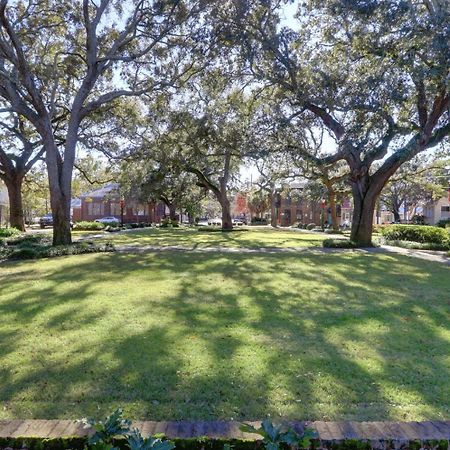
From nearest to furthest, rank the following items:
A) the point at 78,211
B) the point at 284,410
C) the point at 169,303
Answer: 1. the point at 284,410
2. the point at 169,303
3. the point at 78,211

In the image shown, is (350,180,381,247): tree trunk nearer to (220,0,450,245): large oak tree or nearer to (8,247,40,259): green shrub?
(220,0,450,245): large oak tree

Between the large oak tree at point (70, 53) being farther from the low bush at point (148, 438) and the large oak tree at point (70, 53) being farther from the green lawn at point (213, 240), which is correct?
the low bush at point (148, 438)

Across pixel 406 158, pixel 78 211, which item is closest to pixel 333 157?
pixel 406 158

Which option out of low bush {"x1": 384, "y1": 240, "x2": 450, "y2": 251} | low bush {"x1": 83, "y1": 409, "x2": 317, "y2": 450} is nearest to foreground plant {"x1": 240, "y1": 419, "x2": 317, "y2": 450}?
low bush {"x1": 83, "y1": 409, "x2": 317, "y2": 450}

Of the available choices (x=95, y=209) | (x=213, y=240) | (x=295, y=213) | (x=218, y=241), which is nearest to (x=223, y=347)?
(x=218, y=241)

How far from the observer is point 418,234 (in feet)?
60.8

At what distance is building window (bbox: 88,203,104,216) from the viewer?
61.0m

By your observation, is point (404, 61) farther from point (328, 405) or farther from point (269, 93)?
point (328, 405)

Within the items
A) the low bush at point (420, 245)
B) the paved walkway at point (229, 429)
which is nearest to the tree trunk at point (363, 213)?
the low bush at point (420, 245)

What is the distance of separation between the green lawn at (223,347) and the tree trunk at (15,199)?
17667 mm

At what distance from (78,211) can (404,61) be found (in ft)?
190

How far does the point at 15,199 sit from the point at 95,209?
123 feet

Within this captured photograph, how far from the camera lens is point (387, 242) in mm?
18250

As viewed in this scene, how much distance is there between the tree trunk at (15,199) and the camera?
948 inches
